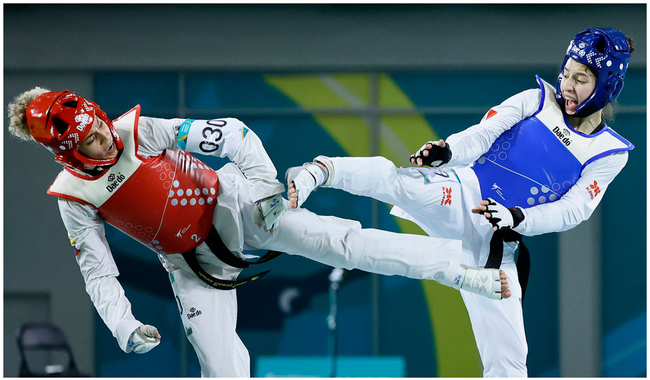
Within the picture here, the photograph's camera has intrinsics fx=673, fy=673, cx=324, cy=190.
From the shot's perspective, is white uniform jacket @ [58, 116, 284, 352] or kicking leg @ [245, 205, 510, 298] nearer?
white uniform jacket @ [58, 116, 284, 352]

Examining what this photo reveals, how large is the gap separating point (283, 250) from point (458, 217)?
0.97 meters

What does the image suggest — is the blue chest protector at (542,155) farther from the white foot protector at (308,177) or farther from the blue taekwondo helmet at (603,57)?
the white foot protector at (308,177)

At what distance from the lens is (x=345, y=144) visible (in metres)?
7.46

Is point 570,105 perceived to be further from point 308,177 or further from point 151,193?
point 151,193

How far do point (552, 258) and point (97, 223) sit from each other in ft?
18.3

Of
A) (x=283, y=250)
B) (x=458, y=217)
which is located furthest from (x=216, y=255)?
(x=458, y=217)

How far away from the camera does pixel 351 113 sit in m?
7.45

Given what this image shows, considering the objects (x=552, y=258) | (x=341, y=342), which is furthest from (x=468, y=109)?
(x=341, y=342)

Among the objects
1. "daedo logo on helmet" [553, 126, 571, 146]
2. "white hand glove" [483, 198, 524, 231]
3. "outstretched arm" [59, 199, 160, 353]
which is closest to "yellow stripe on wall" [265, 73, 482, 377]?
"daedo logo on helmet" [553, 126, 571, 146]

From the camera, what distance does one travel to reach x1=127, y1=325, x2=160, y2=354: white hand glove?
3172 millimetres

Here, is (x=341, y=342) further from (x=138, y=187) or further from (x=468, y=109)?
(x=138, y=187)

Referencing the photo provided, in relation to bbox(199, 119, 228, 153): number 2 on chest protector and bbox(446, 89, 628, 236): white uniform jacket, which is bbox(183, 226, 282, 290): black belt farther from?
bbox(446, 89, 628, 236): white uniform jacket

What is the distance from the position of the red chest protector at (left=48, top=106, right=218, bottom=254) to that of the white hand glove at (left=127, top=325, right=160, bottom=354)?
44cm

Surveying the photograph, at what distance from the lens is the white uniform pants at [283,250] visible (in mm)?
3410
